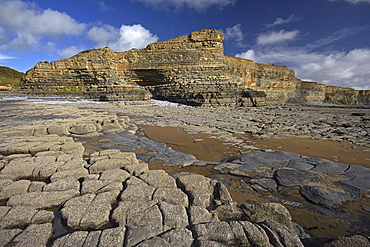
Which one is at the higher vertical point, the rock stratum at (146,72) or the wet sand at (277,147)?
the rock stratum at (146,72)

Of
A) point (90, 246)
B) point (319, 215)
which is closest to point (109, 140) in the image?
point (90, 246)

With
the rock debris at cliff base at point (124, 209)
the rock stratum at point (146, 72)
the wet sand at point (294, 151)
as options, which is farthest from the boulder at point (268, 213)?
the rock stratum at point (146, 72)

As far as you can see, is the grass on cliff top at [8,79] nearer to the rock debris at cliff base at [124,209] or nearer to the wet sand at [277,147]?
the wet sand at [277,147]

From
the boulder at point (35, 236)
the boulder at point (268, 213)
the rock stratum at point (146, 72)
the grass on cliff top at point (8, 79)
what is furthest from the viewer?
the grass on cliff top at point (8, 79)

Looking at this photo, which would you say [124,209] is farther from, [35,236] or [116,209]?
[35,236]

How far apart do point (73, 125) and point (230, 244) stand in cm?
486

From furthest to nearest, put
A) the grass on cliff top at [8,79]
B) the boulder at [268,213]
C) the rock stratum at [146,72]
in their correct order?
1. the grass on cliff top at [8,79]
2. the rock stratum at [146,72]
3. the boulder at [268,213]

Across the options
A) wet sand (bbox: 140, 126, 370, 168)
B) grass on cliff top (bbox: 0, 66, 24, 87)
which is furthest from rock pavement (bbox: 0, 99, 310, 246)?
grass on cliff top (bbox: 0, 66, 24, 87)

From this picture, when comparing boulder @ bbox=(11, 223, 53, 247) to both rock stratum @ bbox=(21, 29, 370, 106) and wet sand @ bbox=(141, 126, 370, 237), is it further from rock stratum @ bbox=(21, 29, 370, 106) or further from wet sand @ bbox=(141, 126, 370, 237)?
rock stratum @ bbox=(21, 29, 370, 106)

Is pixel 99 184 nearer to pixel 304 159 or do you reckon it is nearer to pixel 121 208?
pixel 121 208

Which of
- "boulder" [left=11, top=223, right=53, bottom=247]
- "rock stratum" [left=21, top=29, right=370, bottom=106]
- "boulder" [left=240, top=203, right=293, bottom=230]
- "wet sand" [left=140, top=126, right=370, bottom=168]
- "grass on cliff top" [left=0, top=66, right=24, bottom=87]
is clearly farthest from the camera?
"grass on cliff top" [left=0, top=66, right=24, bottom=87]

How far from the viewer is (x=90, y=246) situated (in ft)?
3.87

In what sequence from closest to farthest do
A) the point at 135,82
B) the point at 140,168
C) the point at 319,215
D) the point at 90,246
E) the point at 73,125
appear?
the point at 90,246
the point at 319,215
the point at 140,168
the point at 73,125
the point at 135,82

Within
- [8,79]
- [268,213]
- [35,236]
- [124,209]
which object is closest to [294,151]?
[268,213]
